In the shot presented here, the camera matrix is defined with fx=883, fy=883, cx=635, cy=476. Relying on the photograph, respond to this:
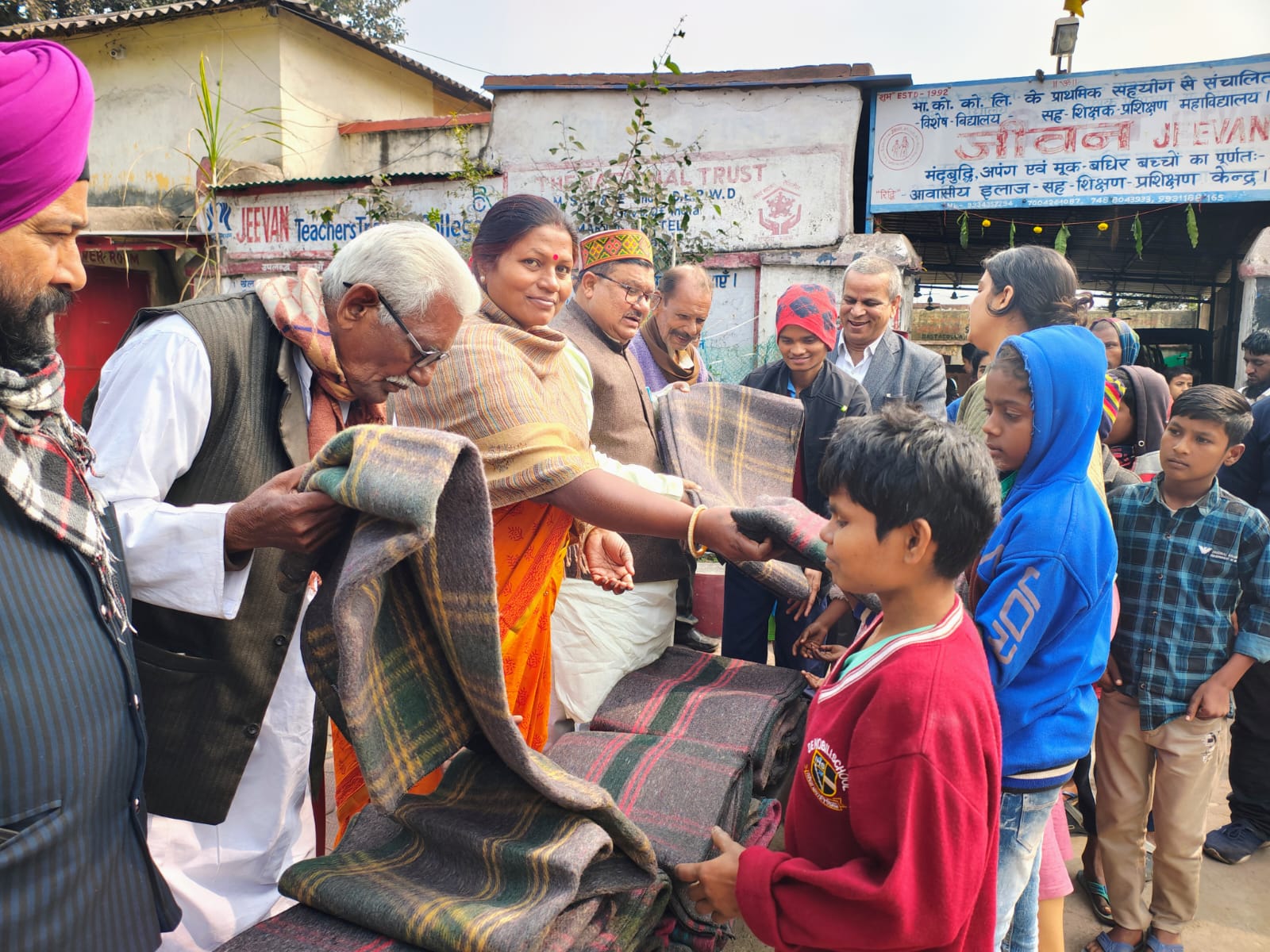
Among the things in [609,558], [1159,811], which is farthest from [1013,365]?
[1159,811]

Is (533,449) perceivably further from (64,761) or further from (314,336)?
(64,761)

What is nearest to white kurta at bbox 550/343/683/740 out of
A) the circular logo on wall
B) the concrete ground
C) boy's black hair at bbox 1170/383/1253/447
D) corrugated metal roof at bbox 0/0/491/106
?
the concrete ground

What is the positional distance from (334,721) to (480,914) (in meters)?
0.36

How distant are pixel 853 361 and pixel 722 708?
2498 mm

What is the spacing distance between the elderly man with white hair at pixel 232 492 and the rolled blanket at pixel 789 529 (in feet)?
2.43

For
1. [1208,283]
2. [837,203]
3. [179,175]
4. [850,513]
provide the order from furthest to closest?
1. [1208,283]
2. [179,175]
3. [837,203]
4. [850,513]

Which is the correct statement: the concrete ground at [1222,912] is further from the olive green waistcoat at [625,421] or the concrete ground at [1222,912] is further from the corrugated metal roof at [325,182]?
the corrugated metal roof at [325,182]

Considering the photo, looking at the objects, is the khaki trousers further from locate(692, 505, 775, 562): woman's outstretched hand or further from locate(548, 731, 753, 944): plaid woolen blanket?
locate(692, 505, 775, 562): woman's outstretched hand

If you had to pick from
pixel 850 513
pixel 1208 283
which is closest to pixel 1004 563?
pixel 850 513

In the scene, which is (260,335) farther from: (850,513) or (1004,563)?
(1004,563)

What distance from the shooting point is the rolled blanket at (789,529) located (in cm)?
179

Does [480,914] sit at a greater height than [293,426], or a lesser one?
lesser

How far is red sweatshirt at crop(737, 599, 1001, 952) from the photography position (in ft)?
4.28

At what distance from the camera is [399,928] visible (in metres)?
1.23
